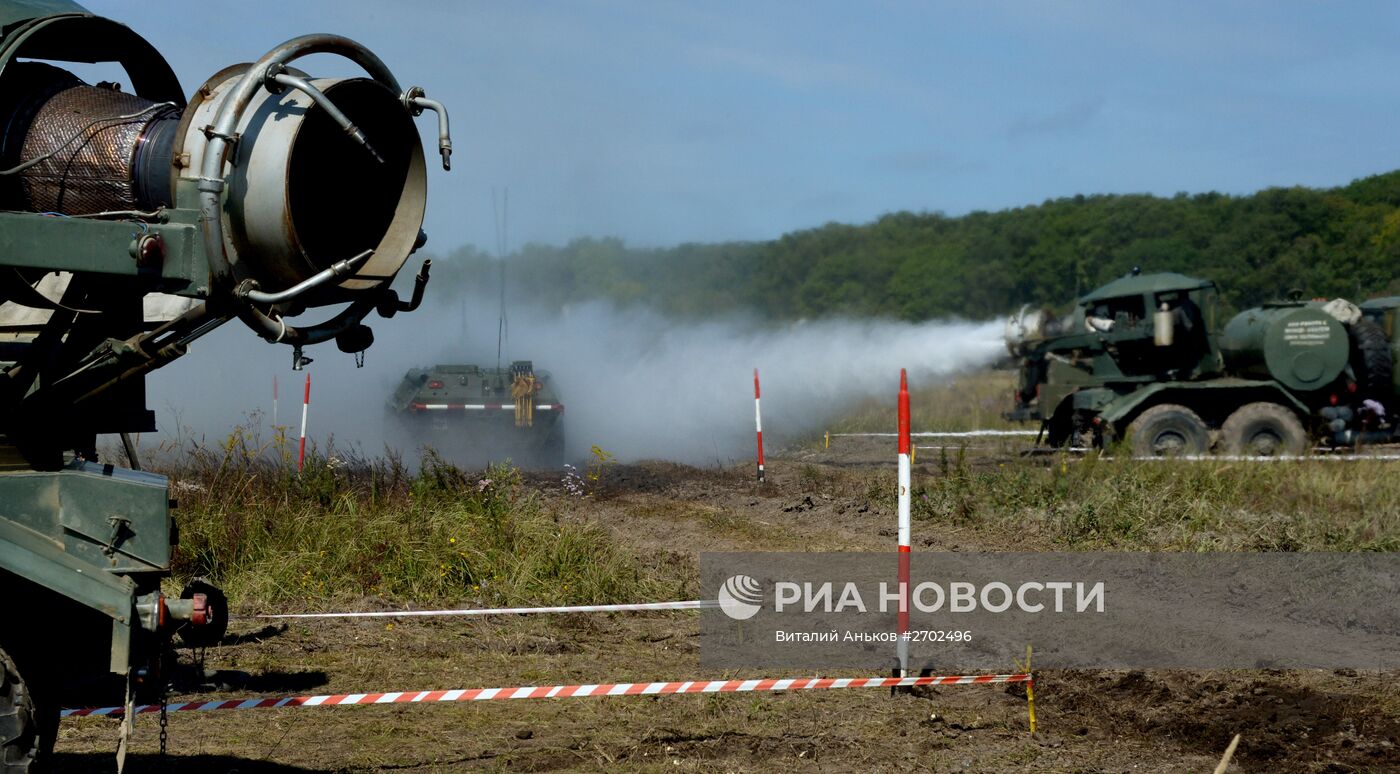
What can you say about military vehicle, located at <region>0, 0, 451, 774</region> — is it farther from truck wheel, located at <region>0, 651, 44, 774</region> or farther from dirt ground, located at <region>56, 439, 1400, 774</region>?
dirt ground, located at <region>56, 439, 1400, 774</region>

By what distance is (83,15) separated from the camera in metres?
4.67

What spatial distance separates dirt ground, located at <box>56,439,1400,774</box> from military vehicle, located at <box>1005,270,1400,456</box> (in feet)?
37.6

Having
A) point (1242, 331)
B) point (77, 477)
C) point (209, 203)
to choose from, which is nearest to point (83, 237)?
point (209, 203)

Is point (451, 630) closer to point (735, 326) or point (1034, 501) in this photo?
point (1034, 501)

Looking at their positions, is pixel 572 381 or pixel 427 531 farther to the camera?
pixel 572 381

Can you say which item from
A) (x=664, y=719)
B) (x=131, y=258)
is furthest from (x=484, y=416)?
(x=131, y=258)

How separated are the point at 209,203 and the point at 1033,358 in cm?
1771

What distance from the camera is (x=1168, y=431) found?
18.2 m

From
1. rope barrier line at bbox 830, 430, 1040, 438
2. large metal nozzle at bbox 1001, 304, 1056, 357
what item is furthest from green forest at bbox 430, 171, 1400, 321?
large metal nozzle at bbox 1001, 304, 1056, 357

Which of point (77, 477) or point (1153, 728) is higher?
point (77, 477)

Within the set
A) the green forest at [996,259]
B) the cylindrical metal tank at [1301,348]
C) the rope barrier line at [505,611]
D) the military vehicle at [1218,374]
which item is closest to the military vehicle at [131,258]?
the rope barrier line at [505,611]

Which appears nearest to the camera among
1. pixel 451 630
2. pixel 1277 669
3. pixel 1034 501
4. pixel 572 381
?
pixel 1277 669

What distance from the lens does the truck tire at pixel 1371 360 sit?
59.7 ft

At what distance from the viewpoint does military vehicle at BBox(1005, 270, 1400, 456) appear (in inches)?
709
